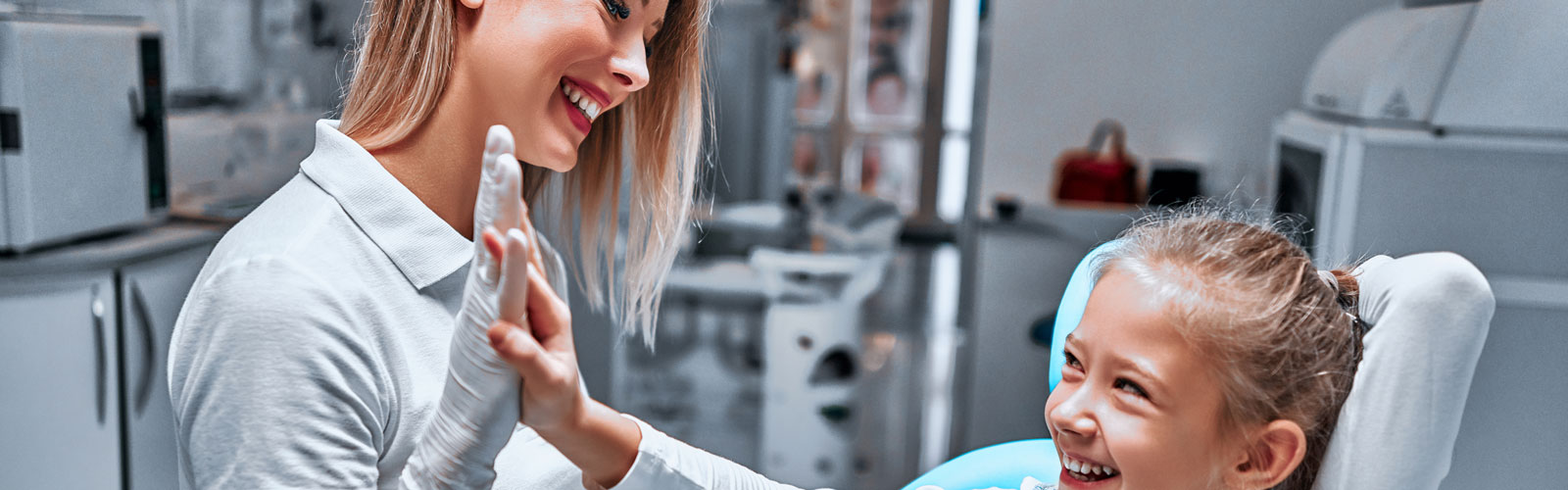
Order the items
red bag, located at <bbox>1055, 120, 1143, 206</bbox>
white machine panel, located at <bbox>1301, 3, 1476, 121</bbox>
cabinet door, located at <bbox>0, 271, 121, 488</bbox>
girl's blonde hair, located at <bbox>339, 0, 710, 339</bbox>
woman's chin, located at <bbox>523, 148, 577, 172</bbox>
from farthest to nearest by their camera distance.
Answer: red bag, located at <bbox>1055, 120, 1143, 206</bbox>
cabinet door, located at <bbox>0, 271, 121, 488</bbox>
white machine panel, located at <bbox>1301, 3, 1476, 121</bbox>
girl's blonde hair, located at <bbox>339, 0, 710, 339</bbox>
woman's chin, located at <bbox>523, 148, 577, 172</bbox>

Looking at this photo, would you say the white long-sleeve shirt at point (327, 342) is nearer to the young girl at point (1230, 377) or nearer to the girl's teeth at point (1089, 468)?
the young girl at point (1230, 377)

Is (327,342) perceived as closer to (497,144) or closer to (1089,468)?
(497,144)

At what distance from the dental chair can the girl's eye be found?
0.16 metres

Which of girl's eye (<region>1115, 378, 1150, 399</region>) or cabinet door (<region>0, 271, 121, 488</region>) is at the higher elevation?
girl's eye (<region>1115, 378, 1150, 399</region>)

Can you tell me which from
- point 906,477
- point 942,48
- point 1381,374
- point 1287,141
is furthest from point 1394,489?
point 942,48

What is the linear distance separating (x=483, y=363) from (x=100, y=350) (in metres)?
1.81

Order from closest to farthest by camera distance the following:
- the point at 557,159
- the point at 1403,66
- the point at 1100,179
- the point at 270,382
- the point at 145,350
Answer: the point at 270,382
the point at 557,159
the point at 1403,66
the point at 145,350
the point at 1100,179

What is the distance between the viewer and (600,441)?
0.94 metres

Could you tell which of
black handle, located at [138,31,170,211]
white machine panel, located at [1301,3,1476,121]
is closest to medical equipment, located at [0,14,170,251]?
black handle, located at [138,31,170,211]

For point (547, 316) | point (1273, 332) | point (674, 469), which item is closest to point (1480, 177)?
point (1273, 332)

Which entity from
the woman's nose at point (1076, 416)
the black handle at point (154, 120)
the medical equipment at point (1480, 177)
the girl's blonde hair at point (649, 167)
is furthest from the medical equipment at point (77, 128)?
the medical equipment at point (1480, 177)

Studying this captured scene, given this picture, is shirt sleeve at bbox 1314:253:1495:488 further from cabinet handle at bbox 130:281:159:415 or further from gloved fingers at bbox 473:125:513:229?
cabinet handle at bbox 130:281:159:415

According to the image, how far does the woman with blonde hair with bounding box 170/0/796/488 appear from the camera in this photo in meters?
0.81

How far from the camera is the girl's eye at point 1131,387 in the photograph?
3.36 ft
